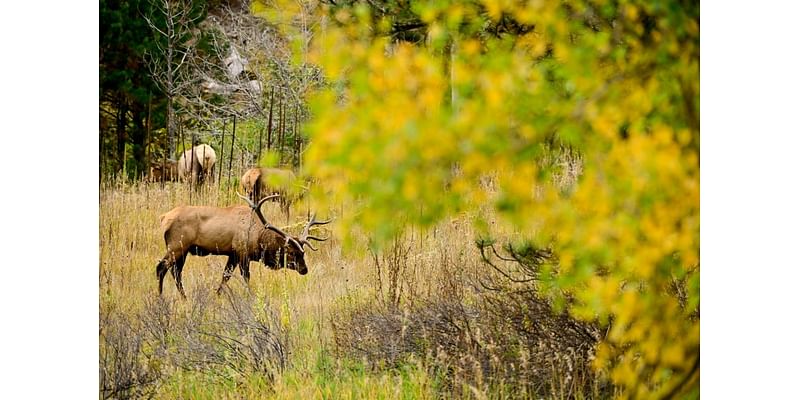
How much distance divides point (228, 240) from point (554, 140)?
144 cm

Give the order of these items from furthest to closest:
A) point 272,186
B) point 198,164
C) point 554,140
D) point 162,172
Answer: point 162,172 → point 198,164 → point 272,186 → point 554,140

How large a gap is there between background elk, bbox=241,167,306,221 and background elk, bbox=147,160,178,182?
323 mm

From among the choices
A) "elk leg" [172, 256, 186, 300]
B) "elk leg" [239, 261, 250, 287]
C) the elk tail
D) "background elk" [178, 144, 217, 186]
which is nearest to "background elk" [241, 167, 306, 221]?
the elk tail

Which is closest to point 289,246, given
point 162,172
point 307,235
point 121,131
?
point 307,235

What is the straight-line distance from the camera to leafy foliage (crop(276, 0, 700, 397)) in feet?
9.22

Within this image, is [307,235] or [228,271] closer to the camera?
[307,235]

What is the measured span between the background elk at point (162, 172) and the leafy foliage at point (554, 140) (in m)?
0.69

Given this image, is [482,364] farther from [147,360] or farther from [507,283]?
[147,360]

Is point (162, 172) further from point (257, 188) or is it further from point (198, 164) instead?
point (257, 188)

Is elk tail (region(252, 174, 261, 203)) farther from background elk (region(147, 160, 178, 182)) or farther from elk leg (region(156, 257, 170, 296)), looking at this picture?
elk leg (region(156, 257, 170, 296))

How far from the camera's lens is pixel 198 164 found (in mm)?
3816

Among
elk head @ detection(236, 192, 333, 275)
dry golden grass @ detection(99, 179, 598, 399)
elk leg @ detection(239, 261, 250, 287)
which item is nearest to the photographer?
dry golden grass @ detection(99, 179, 598, 399)

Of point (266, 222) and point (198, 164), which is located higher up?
point (198, 164)

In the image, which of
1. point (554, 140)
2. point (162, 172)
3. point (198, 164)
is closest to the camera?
point (554, 140)
